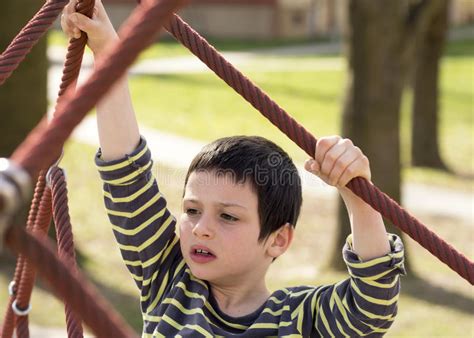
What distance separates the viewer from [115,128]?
7.09 ft

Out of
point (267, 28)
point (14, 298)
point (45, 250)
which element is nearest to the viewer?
point (45, 250)

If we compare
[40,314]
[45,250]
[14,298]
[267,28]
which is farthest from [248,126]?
[267,28]

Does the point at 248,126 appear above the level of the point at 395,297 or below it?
below

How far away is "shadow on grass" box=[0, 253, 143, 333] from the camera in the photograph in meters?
5.66

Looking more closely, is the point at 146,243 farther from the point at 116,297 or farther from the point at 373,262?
the point at 116,297

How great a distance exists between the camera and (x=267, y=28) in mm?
27828

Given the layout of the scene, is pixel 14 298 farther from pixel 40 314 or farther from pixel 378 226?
pixel 40 314

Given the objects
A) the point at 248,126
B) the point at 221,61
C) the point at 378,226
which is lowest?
the point at 248,126

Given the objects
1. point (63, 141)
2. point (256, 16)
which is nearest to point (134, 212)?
point (63, 141)

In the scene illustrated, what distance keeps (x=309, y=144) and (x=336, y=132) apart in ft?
33.5

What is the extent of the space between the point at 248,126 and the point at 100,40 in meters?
10.8

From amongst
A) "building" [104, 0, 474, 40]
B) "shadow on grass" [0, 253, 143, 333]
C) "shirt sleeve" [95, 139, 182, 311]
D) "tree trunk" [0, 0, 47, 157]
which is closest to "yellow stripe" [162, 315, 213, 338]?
"shirt sleeve" [95, 139, 182, 311]

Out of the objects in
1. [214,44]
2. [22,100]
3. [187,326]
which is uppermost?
[187,326]

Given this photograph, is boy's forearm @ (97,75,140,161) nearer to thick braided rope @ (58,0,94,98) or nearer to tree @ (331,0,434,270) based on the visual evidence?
thick braided rope @ (58,0,94,98)
